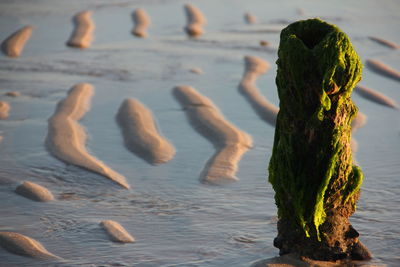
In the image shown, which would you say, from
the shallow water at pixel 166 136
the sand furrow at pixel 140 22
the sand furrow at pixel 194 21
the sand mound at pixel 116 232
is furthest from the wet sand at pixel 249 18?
the sand mound at pixel 116 232

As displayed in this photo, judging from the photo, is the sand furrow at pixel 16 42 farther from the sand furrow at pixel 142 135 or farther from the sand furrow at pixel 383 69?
the sand furrow at pixel 383 69

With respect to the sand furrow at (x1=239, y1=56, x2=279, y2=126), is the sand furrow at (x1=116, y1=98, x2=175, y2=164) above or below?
below

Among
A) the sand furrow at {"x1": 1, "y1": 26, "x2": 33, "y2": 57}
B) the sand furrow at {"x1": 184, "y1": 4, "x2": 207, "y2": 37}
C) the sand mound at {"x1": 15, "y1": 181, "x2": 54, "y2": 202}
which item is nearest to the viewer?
the sand mound at {"x1": 15, "y1": 181, "x2": 54, "y2": 202}

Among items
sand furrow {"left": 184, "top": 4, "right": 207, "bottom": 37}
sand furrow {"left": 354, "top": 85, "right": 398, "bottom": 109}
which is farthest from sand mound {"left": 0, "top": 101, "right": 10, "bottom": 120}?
sand furrow {"left": 354, "top": 85, "right": 398, "bottom": 109}

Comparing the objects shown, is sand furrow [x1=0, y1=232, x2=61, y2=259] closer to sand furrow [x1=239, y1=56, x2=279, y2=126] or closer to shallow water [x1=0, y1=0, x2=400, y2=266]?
shallow water [x1=0, y1=0, x2=400, y2=266]

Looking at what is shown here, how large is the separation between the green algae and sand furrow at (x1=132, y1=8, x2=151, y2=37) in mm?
7009

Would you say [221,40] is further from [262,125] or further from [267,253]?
[267,253]

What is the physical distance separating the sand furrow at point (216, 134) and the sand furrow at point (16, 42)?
2.69 m

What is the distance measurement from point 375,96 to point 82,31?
4.57m

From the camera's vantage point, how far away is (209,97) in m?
9.00

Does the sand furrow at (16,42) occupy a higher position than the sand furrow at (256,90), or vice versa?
the sand furrow at (16,42)

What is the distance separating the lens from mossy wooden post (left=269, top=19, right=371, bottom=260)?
462 cm

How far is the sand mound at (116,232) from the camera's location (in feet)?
18.5

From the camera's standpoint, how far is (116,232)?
5.75 metres
